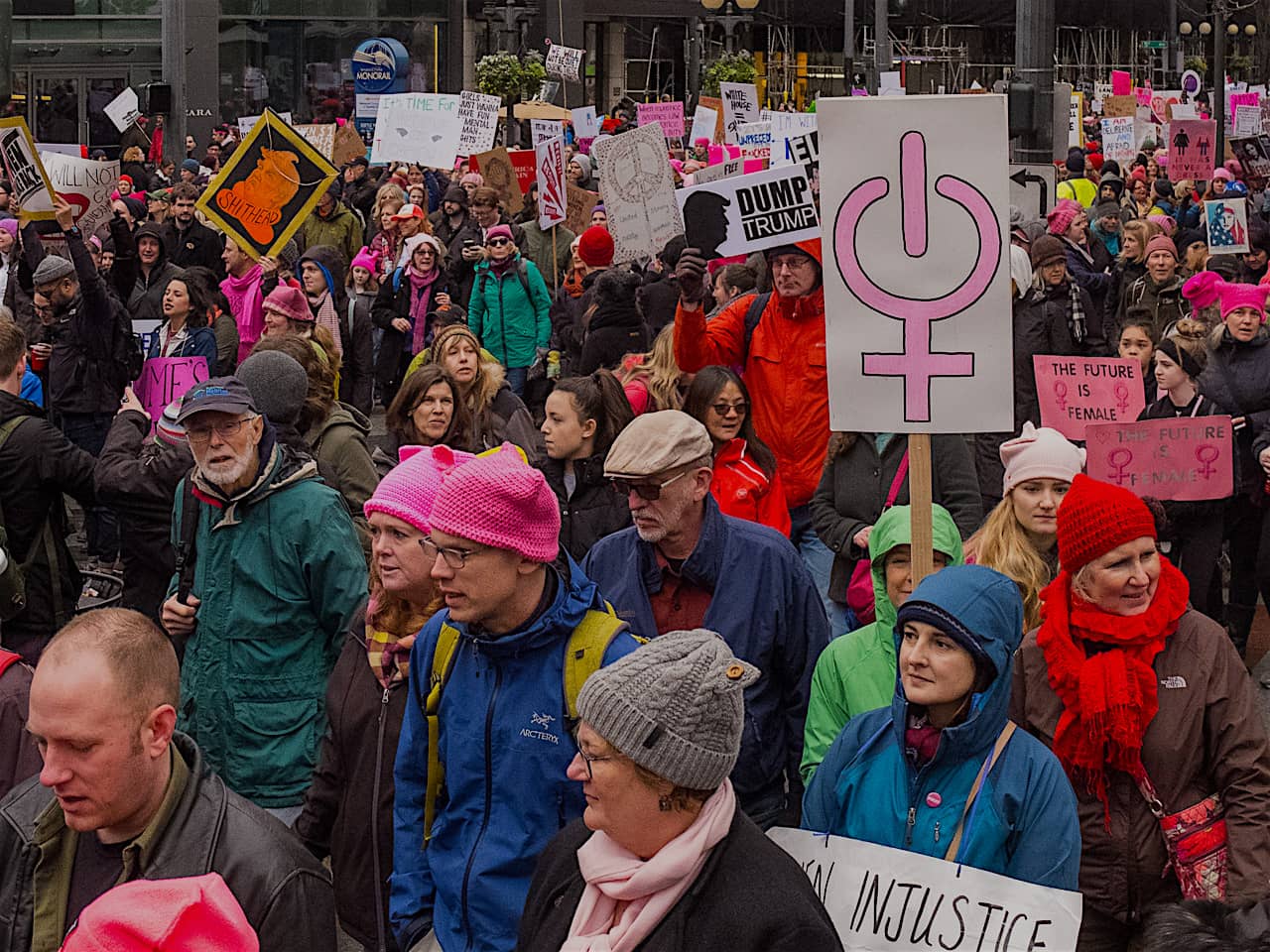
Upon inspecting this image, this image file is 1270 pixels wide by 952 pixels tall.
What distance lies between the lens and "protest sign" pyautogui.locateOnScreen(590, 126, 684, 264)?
12.4 m

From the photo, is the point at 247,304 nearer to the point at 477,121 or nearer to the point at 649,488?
the point at 649,488

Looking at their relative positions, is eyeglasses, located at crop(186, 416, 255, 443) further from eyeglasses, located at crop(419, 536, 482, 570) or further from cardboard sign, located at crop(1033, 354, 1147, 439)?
cardboard sign, located at crop(1033, 354, 1147, 439)

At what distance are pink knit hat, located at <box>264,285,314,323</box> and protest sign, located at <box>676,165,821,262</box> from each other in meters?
2.04

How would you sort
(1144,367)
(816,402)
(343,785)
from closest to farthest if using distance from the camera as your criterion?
(343,785) → (816,402) → (1144,367)

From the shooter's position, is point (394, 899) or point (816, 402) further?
point (816, 402)

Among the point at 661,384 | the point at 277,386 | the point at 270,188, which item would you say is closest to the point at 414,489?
the point at 277,386

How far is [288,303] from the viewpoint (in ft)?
31.4

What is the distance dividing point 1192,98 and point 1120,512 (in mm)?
30312

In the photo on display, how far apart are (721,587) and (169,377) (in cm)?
480

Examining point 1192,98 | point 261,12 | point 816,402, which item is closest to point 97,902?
point 816,402

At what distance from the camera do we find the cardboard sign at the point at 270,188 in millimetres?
10484

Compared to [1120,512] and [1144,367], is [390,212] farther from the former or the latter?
[1120,512]

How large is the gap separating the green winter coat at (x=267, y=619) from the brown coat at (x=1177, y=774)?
82.2 inches

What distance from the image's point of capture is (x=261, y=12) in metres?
45.0
